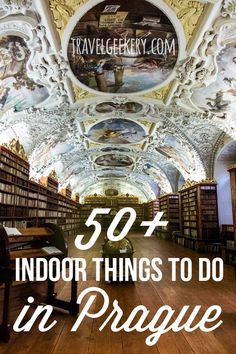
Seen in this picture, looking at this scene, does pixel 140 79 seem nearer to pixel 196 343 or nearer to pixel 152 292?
pixel 152 292

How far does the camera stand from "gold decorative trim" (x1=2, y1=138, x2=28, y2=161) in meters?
9.77

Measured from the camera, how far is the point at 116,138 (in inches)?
575

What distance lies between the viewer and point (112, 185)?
33.9 metres

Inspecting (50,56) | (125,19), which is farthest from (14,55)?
(125,19)

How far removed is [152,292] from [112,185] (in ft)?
92.1

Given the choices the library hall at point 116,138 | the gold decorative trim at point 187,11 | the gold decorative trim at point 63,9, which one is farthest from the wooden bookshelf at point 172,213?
the gold decorative trim at point 63,9

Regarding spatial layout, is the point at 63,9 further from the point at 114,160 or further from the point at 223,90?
the point at 114,160

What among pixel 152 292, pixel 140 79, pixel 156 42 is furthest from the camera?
pixel 140 79

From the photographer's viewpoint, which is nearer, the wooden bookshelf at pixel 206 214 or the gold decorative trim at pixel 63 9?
the gold decorative trim at pixel 63 9

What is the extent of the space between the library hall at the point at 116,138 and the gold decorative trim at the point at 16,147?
65mm

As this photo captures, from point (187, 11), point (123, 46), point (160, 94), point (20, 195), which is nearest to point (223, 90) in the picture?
point (160, 94)

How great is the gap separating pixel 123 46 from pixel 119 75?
123cm

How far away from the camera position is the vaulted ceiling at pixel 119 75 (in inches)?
227

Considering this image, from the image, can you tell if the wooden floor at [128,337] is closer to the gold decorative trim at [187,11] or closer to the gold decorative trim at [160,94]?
the gold decorative trim at [187,11]
